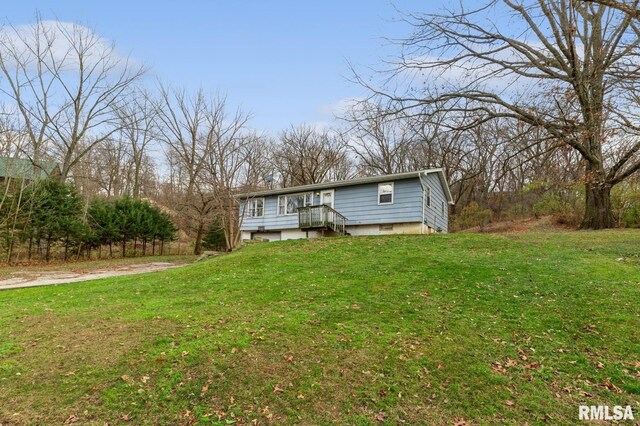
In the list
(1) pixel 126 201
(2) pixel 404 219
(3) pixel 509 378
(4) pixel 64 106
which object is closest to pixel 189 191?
(1) pixel 126 201

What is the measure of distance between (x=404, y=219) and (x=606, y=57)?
9.29 meters

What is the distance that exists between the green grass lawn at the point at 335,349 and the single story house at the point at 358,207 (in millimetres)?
7686

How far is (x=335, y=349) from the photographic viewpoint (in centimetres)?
427

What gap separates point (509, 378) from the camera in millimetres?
3721

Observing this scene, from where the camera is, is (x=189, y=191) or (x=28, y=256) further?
(x=189, y=191)

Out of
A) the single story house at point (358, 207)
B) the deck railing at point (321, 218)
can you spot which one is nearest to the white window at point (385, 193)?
the single story house at point (358, 207)

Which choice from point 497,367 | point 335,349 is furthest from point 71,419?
point 497,367

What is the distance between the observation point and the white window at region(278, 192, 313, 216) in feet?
60.5

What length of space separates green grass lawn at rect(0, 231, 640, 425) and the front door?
988 cm

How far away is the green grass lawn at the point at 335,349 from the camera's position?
127 inches

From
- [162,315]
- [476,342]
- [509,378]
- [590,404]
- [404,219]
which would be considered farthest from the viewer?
[404,219]

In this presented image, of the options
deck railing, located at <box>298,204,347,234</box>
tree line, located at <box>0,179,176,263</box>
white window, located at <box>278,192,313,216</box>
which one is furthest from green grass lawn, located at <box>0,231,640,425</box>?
tree line, located at <box>0,179,176,263</box>

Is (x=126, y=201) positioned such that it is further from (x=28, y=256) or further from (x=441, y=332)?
(x=441, y=332)

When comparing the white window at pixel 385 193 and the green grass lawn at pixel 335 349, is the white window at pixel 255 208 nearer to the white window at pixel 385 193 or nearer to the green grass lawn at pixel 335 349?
the white window at pixel 385 193
